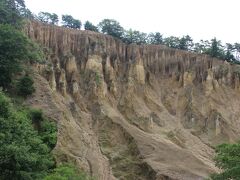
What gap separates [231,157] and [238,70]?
38.4 metres

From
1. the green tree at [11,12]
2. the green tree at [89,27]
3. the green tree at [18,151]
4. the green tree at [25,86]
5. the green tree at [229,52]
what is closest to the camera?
the green tree at [18,151]

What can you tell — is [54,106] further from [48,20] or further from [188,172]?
[48,20]

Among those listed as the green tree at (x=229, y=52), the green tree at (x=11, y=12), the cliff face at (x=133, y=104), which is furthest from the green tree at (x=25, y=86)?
the green tree at (x=229, y=52)

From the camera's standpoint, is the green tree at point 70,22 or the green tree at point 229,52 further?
the green tree at point 70,22

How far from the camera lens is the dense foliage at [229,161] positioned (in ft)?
62.8

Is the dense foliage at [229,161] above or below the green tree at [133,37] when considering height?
below

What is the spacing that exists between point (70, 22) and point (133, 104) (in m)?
19.9

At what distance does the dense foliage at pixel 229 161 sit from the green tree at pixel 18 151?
8427 millimetres

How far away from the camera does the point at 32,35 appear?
47938 mm

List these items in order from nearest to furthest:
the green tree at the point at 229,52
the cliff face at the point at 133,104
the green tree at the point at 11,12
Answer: the cliff face at the point at 133,104 < the green tree at the point at 11,12 < the green tree at the point at 229,52

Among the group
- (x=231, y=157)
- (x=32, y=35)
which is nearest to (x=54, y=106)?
(x=32, y=35)

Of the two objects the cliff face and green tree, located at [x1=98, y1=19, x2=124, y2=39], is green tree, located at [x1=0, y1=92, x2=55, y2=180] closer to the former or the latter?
the cliff face

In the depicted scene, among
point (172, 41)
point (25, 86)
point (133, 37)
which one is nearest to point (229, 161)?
point (25, 86)

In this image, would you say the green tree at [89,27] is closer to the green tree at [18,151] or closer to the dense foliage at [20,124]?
the dense foliage at [20,124]
